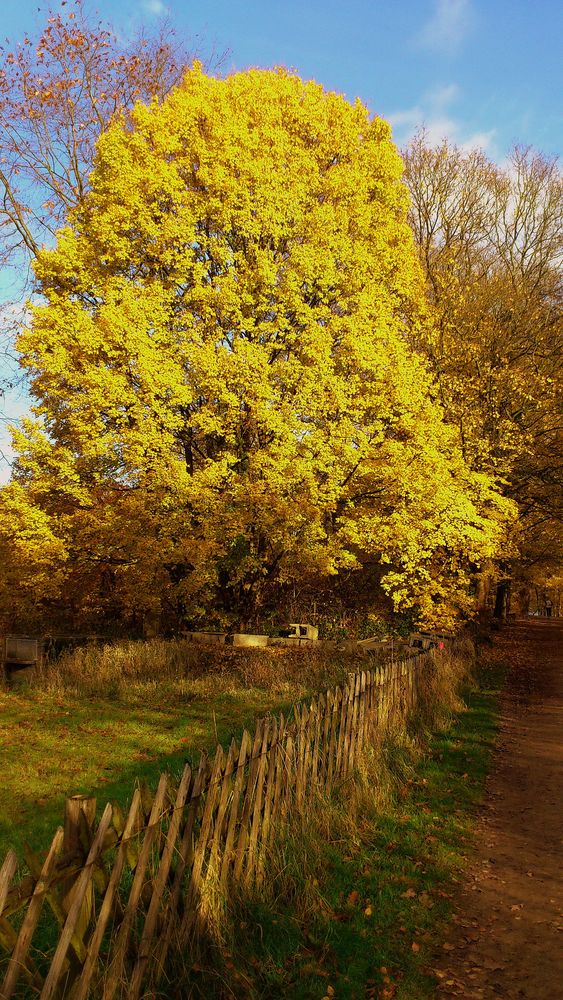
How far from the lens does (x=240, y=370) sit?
46.3 ft

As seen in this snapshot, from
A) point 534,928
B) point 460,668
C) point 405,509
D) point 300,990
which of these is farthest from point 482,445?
point 300,990

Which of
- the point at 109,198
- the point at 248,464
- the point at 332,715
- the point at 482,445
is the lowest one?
the point at 332,715

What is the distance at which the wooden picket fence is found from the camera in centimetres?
284

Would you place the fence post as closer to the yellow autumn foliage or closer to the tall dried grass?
the tall dried grass

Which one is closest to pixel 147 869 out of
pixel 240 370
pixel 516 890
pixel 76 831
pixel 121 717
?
pixel 76 831

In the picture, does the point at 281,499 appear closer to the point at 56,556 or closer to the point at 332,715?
the point at 56,556

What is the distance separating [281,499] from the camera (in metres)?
13.4

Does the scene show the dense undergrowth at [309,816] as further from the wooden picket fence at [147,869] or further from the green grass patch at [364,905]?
the wooden picket fence at [147,869]

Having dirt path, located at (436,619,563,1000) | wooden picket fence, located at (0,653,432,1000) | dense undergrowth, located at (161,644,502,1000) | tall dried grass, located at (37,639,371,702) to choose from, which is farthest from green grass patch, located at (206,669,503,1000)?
tall dried grass, located at (37,639,371,702)

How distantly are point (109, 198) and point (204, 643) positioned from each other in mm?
10449

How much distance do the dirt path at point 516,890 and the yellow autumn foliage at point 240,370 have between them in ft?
19.3

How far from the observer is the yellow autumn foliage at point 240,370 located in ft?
44.8

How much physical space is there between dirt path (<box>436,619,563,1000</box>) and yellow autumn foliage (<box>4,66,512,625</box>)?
19.3 ft

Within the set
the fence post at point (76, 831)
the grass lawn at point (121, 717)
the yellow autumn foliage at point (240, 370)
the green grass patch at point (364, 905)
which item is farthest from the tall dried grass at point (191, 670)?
the fence post at point (76, 831)
